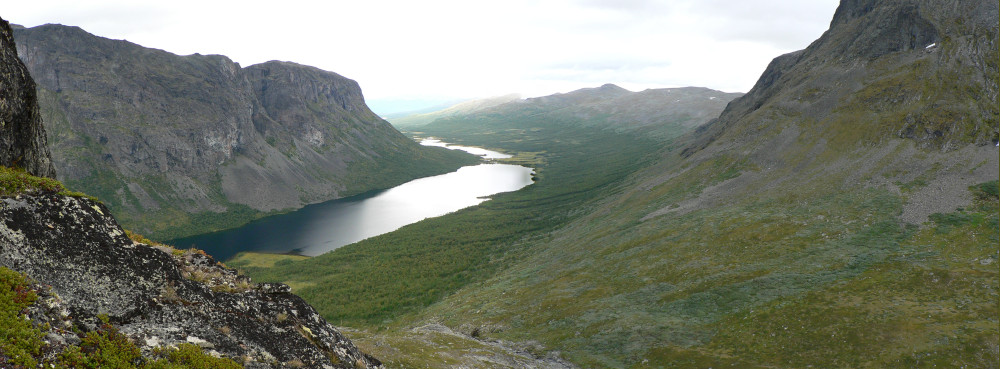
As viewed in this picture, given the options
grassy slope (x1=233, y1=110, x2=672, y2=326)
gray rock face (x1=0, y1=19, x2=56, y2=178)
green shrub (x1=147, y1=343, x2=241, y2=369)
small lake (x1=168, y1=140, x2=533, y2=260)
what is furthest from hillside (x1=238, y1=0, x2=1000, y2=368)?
small lake (x1=168, y1=140, x2=533, y2=260)

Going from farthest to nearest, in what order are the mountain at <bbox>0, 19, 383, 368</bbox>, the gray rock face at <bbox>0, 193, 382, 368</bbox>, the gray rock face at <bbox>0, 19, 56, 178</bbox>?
the gray rock face at <bbox>0, 19, 56, 178</bbox>, the gray rock face at <bbox>0, 193, 382, 368</bbox>, the mountain at <bbox>0, 19, 383, 368</bbox>

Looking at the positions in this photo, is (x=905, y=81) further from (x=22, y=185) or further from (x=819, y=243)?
(x=22, y=185)

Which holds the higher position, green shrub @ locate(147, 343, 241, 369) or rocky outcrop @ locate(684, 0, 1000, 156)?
rocky outcrop @ locate(684, 0, 1000, 156)

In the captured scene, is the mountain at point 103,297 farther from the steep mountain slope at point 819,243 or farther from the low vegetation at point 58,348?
the steep mountain slope at point 819,243

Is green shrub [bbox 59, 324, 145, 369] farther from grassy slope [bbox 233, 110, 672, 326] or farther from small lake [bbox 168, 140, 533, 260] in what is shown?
small lake [bbox 168, 140, 533, 260]

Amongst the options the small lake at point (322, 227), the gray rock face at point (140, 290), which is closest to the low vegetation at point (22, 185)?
the gray rock face at point (140, 290)

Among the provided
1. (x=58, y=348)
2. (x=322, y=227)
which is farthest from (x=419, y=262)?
(x=58, y=348)
